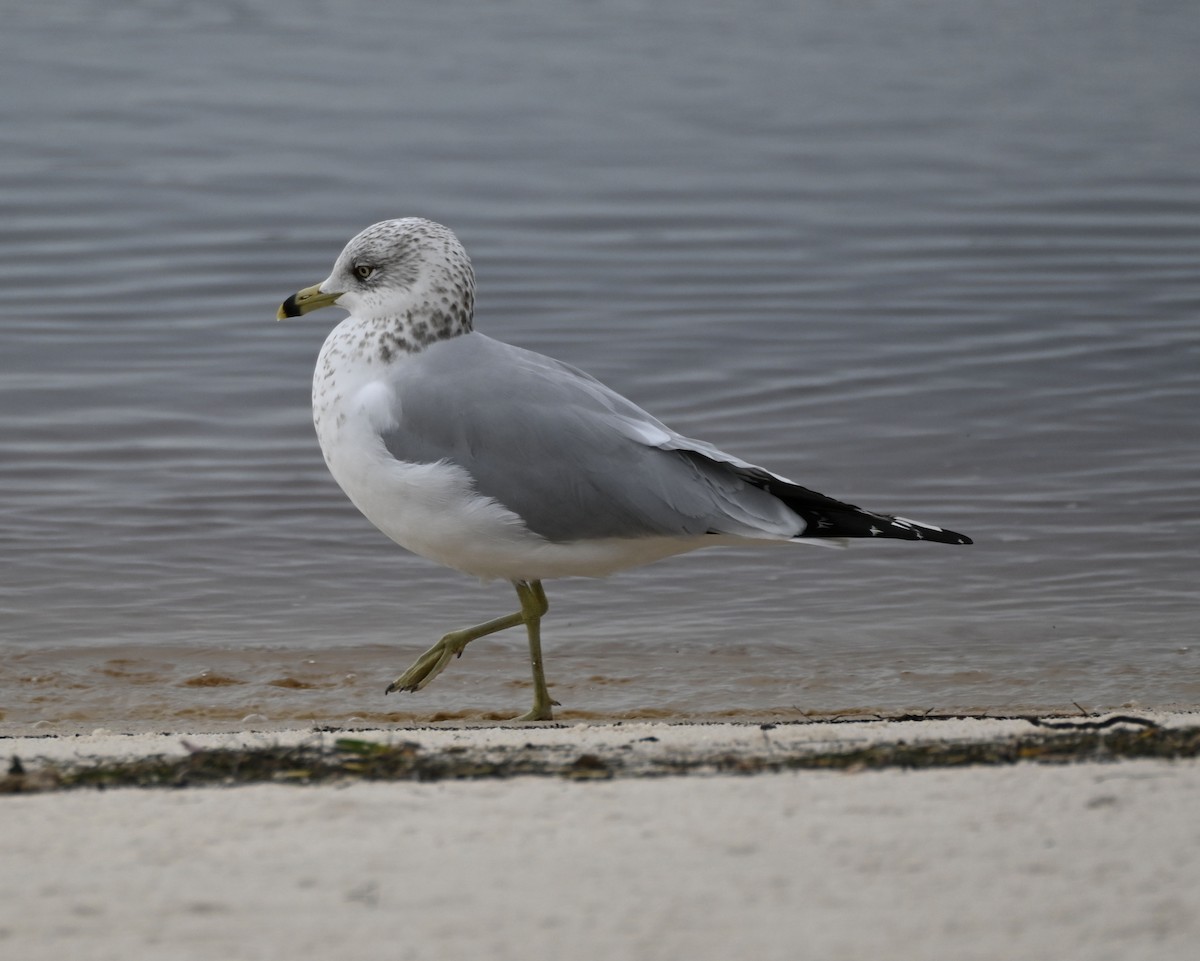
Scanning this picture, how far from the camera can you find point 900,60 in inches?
872

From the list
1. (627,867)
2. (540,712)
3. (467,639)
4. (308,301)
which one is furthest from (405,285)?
(627,867)

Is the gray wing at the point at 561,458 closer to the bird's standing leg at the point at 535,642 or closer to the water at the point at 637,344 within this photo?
the bird's standing leg at the point at 535,642

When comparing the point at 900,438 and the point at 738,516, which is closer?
the point at 738,516

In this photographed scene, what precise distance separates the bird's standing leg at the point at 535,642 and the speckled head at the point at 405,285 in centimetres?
76

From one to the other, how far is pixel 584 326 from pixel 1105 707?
5643 millimetres

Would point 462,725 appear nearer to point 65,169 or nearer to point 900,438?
point 900,438

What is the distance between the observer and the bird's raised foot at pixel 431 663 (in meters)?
5.48

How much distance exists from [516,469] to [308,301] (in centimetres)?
97

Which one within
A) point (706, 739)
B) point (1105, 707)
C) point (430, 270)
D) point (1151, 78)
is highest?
point (1151, 78)

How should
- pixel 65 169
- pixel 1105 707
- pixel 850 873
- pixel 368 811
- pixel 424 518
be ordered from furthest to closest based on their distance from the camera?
1. pixel 65 169
2. pixel 1105 707
3. pixel 424 518
4. pixel 368 811
5. pixel 850 873

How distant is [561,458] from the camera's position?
5.13 meters

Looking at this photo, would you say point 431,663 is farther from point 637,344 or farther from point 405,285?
point 637,344

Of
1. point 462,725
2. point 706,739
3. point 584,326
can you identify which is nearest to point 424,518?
point 462,725

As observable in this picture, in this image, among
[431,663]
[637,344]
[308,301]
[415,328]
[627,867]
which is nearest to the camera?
[627,867]
